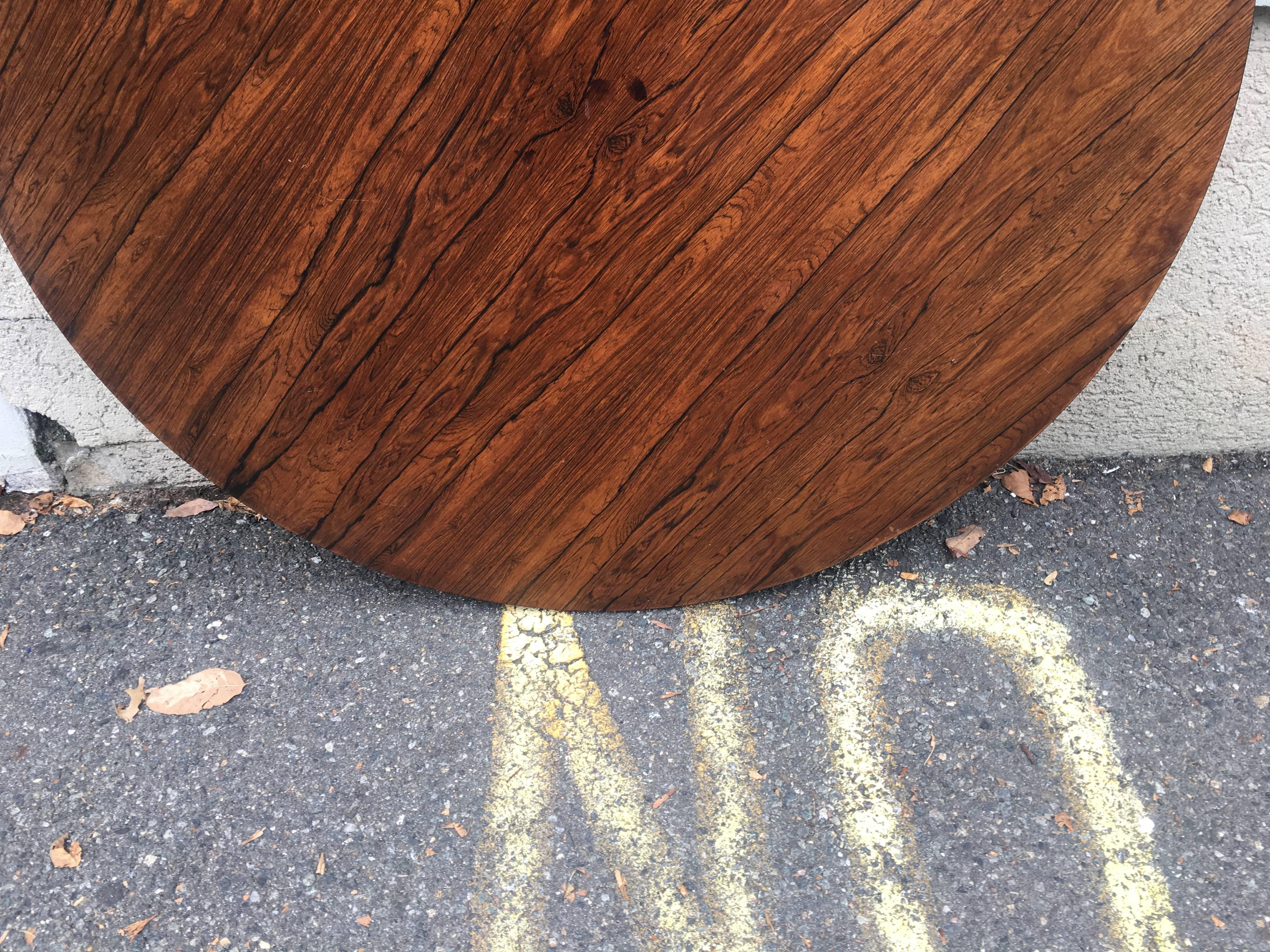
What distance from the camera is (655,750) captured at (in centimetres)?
162

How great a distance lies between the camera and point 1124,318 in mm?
1495

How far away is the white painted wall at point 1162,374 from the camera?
177 cm

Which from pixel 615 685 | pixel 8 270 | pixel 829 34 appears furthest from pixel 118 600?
pixel 829 34

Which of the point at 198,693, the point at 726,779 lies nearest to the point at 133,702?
the point at 198,693

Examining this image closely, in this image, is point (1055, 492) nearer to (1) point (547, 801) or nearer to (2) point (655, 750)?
(2) point (655, 750)

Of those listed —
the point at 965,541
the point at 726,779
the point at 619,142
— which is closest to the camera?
the point at 619,142

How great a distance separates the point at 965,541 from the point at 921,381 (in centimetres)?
58

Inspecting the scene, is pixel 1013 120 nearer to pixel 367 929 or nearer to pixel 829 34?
pixel 829 34

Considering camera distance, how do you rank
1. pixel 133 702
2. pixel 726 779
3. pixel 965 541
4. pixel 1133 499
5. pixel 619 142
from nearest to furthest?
pixel 619 142
pixel 726 779
pixel 133 702
pixel 965 541
pixel 1133 499

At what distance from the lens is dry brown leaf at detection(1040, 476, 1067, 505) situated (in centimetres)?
206

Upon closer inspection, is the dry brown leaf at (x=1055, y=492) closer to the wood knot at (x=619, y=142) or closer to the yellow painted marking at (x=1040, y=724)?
the yellow painted marking at (x=1040, y=724)

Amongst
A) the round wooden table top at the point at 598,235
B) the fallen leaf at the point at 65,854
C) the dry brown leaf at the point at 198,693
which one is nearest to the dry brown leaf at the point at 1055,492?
the round wooden table top at the point at 598,235

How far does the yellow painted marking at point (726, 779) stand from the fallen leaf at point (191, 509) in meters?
1.10

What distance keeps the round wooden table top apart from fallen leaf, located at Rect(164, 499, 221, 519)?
0.52 meters
